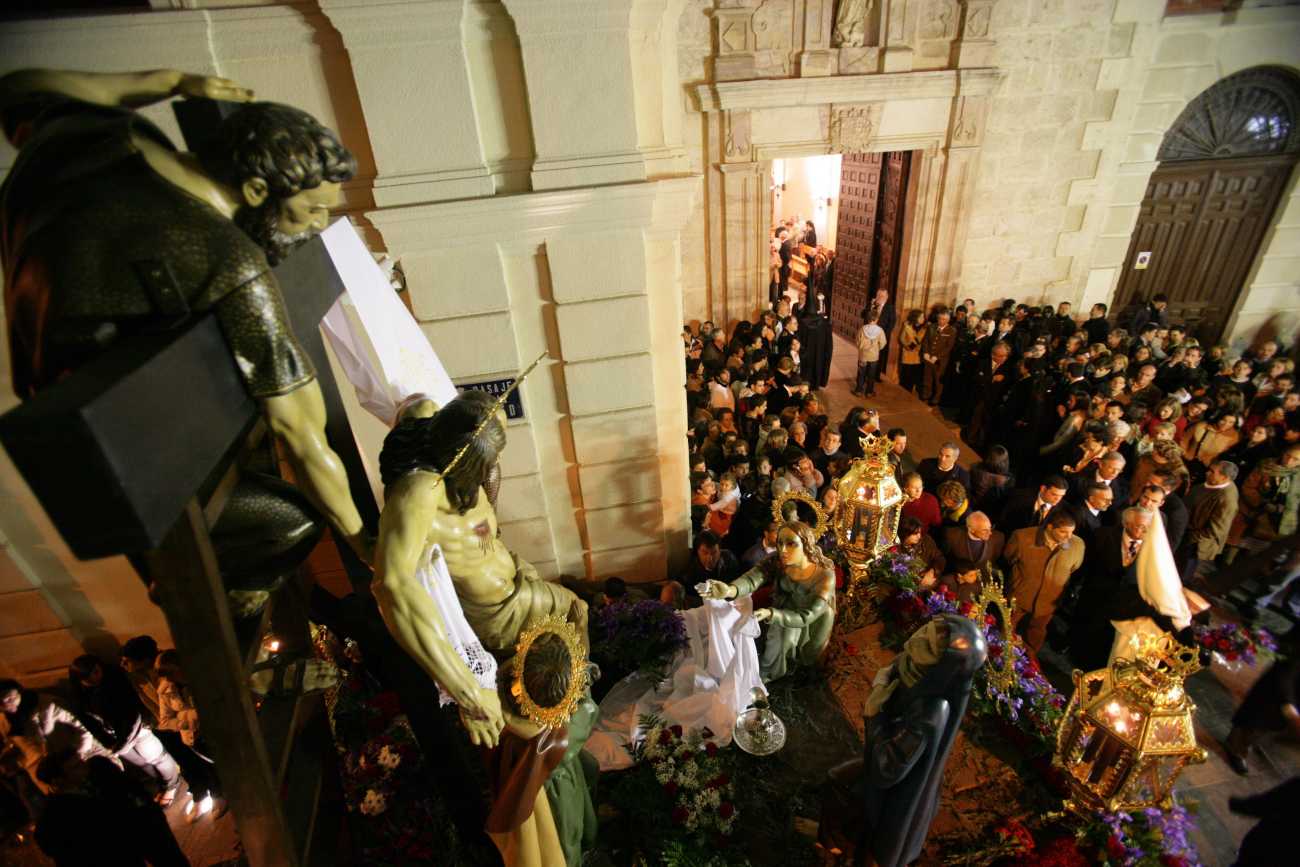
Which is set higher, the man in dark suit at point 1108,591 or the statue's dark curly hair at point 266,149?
the statue's dark curly hair at point 266,149

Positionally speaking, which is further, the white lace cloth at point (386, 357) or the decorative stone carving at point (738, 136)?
the decorative stone carving at point (738, 136)

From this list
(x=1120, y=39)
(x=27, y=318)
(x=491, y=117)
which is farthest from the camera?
(x=1120, y=39)

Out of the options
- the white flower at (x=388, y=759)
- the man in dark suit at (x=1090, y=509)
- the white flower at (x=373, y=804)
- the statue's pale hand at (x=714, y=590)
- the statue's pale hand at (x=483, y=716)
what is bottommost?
the white flower at (x=373, y=804)

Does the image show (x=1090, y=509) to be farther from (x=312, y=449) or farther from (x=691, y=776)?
(x=312, y=449)

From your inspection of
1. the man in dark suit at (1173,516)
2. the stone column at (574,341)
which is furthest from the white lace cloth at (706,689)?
the man in dark suit at (1173,516)

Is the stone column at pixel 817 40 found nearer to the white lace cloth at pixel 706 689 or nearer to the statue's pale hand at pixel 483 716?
the white lace cloth at pixel 706 689

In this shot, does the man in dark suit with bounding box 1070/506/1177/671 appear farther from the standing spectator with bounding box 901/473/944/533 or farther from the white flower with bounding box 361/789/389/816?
the white flower with bounding box 361/789/389/816

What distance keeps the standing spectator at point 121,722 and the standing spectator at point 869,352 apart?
10.6m

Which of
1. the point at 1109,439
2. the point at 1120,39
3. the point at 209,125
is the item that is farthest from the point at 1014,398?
the point at 209,125

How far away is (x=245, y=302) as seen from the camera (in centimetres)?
141

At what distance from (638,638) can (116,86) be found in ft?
15.6

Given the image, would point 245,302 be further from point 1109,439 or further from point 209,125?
point 1109,439

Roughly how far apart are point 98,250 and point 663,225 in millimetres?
4338

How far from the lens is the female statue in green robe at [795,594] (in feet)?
16.0
